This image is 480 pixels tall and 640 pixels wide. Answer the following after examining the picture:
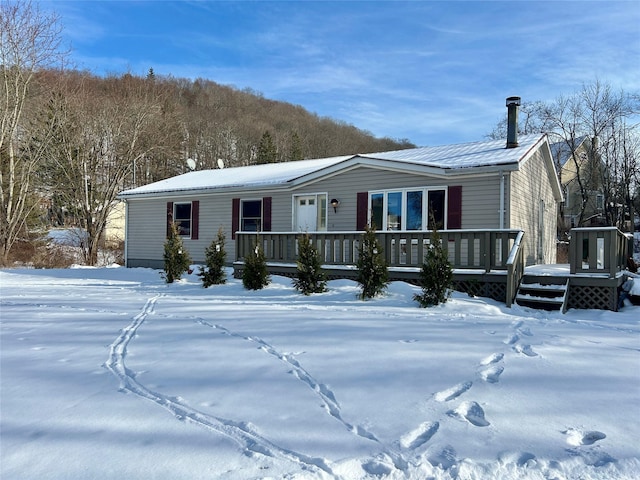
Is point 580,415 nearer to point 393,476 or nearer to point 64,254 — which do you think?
point 393,476

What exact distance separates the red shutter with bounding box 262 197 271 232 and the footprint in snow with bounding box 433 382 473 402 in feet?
34.1

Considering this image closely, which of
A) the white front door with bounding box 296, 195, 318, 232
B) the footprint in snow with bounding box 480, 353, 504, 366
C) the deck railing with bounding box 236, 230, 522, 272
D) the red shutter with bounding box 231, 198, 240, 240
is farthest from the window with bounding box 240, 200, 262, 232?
the footprint in snow with bounding box 480, 353, 504, 366

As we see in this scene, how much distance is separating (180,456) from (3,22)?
21.5m

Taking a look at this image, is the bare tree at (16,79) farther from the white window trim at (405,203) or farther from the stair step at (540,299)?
the stair step at (540,299)

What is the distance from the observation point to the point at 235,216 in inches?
546

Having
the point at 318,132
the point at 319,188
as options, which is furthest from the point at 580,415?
the point at 318,132

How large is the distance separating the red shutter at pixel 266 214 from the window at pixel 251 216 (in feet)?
0.56

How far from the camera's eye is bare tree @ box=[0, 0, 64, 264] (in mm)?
17656

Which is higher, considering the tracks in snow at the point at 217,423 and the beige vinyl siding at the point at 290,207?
the beige vinyl siding at the point at 290,207

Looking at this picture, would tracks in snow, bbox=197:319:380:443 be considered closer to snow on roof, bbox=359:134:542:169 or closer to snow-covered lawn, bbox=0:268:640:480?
snow-covered lawn, bbox=0:268:640:480

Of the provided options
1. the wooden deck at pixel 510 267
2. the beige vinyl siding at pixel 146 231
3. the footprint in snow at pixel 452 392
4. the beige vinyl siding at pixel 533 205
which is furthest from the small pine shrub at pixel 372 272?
the beige vinyl siding at pixel 146 231

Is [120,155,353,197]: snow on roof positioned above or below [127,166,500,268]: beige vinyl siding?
above

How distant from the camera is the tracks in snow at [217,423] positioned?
2.21 meters

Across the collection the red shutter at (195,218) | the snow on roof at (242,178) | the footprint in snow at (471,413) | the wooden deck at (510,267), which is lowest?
the footprint in snow at (471,413)
